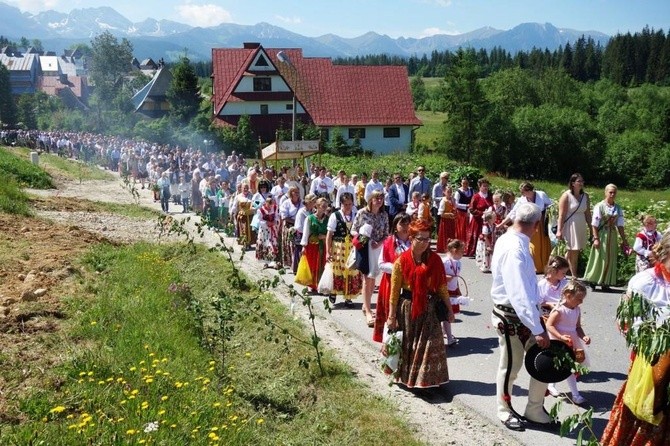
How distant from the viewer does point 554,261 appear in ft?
23.0

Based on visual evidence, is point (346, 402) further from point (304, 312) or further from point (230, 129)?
point (230, 129)

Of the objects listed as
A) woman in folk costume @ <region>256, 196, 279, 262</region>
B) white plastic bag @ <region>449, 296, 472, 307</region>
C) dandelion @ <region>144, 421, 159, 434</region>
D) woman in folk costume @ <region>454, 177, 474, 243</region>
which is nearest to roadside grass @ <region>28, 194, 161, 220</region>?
woman in folk costume @ <region>256, 196, 279, 262</region>

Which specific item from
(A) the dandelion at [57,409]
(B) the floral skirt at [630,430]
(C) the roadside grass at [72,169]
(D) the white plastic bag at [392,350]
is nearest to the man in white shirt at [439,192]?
(D) the white plastic bag at [392,350]

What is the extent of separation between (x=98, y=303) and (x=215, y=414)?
3.98 meters

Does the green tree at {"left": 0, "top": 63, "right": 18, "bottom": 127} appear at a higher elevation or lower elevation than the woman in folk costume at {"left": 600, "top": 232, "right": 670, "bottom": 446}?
higher

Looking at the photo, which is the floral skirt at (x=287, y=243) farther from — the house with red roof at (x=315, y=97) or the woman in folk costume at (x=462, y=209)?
the house with red roof at (x=315, y=97)

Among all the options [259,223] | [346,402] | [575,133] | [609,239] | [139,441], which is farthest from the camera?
[575,133]

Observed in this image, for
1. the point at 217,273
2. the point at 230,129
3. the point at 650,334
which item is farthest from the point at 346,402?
the point at 230,129

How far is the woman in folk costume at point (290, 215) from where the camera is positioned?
12406 mm

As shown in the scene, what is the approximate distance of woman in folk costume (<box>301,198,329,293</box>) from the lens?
10.8 metres

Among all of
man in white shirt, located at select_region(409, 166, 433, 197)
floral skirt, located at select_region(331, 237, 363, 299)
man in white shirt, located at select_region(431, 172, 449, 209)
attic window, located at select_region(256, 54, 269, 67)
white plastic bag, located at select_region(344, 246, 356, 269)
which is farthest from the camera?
attic window, located at select_region(256, 54, 269, 67)

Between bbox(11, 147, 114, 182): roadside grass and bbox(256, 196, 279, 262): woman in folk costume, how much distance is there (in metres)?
18.5

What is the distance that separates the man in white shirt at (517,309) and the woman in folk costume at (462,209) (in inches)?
338

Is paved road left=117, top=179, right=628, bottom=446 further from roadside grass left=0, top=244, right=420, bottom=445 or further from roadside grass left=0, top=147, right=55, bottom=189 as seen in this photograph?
roadside grass left=0, top=147, right=55, bottom=189
